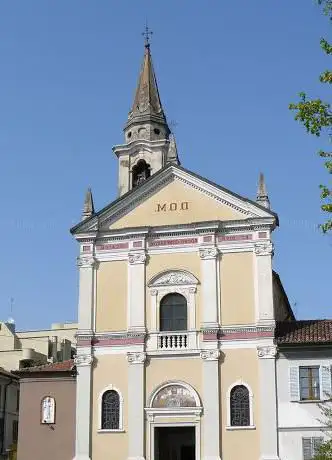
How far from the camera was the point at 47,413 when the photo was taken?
3497cm

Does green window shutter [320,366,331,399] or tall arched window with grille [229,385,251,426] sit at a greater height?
green window shutter [320,366,331,399]

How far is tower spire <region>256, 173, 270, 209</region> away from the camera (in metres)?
34.4

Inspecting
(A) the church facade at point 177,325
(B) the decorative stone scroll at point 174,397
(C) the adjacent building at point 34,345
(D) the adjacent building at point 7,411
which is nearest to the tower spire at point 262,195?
(A) the church facade at point 177,325

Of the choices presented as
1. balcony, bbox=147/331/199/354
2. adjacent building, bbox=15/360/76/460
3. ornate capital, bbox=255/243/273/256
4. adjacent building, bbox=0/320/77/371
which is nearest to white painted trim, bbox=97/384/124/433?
adjacent building, bbox=15/360/76/460

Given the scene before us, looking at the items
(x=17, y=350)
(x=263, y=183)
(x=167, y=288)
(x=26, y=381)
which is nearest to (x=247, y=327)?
(x=167, y=288)

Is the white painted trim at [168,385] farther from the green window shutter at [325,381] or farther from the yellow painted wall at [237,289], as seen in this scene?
the green window shutter at [325,381]

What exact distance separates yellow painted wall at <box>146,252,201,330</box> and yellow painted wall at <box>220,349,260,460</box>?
2.88m

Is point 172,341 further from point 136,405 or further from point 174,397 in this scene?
point 136,405

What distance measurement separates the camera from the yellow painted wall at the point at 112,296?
34.6 meters

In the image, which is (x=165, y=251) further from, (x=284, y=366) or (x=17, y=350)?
(x=17, y=350)

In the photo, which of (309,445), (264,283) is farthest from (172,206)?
(309,445)

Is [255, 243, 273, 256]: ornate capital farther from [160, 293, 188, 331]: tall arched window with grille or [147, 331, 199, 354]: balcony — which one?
[147, 331, 199, 354]: balcony

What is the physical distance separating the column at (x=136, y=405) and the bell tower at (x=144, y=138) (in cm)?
1004

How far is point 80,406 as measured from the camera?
33812 millimetres
